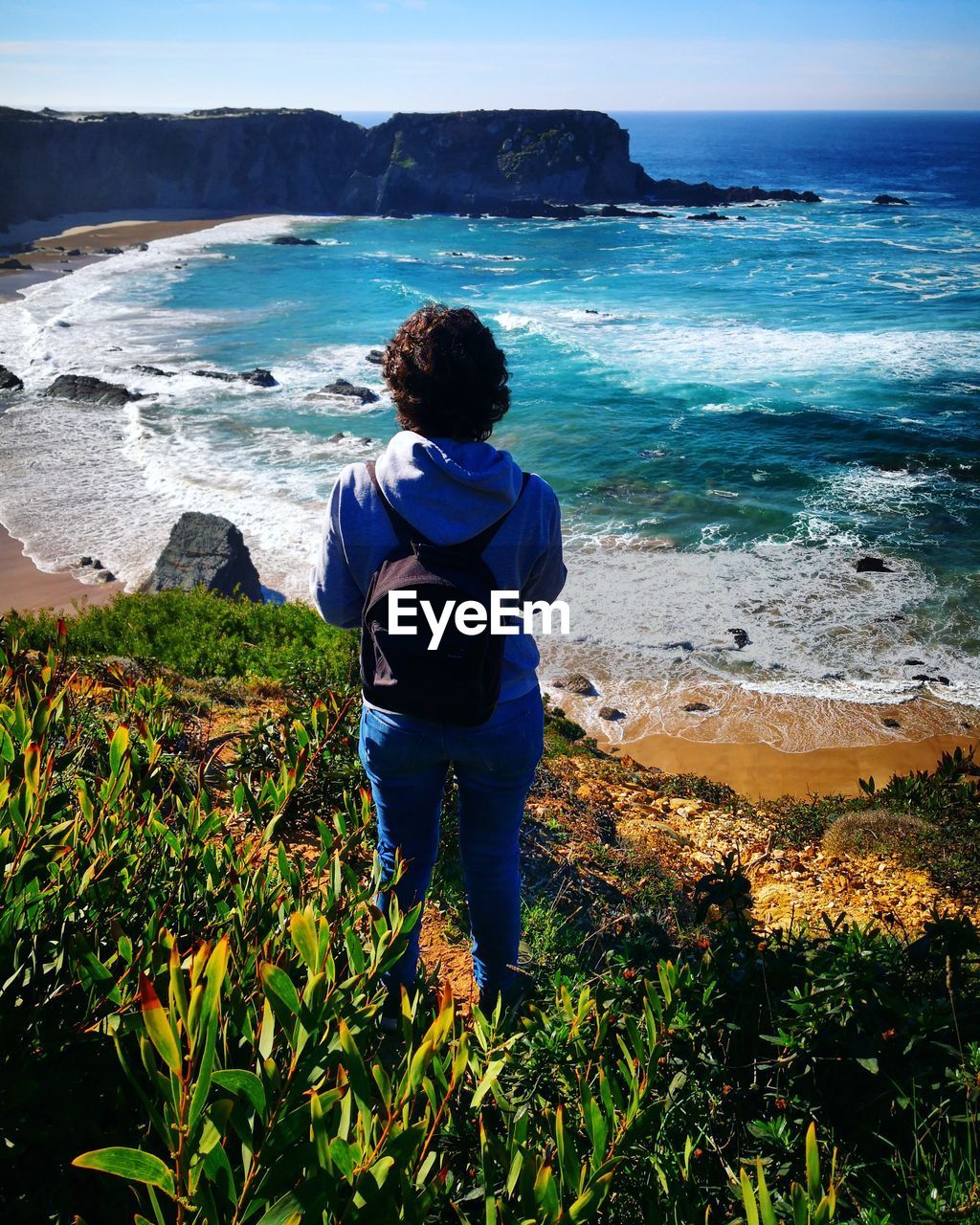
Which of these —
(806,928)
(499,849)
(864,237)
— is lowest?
(806,928)

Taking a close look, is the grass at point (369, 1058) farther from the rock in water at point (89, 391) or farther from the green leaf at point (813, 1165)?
the rock in water at point (89, 391)

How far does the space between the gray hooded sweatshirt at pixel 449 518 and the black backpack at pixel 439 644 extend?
27mm

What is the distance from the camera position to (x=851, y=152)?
380 ft

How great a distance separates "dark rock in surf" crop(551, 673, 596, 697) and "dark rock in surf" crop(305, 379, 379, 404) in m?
13.7

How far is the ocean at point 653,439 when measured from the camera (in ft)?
38.9

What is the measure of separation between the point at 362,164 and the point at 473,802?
77.7 metres

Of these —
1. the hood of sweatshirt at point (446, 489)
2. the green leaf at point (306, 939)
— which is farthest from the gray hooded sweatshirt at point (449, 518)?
the green leaf at point (306, 939)

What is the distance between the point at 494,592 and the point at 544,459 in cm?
1734

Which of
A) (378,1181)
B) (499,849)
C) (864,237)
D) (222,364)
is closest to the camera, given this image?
(378,1181)

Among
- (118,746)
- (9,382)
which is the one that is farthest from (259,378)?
(118,746)

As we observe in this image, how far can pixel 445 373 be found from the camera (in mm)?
2100

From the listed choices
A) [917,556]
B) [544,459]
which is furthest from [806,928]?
[544,459]

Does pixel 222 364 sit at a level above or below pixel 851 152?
below

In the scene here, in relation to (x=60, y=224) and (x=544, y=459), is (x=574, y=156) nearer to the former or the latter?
(x=60, y=224)
